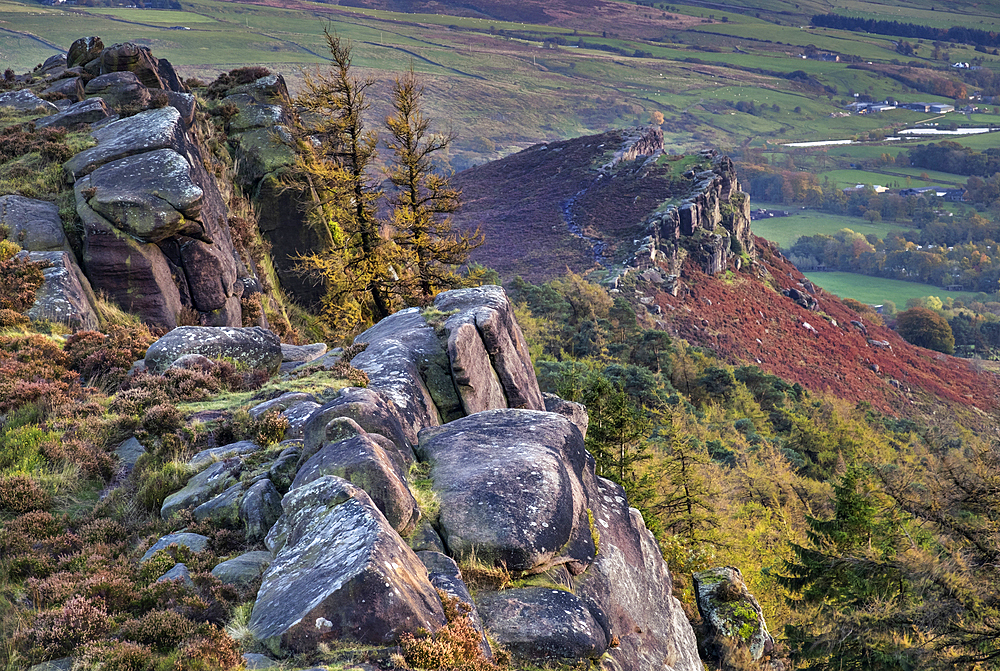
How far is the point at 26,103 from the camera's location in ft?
81.2

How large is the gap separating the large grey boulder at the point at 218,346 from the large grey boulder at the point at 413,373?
8.92 feet

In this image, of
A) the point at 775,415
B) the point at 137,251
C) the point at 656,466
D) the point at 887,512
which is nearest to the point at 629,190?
the point at 775,415

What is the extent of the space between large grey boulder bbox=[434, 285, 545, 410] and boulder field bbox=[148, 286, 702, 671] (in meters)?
0.23

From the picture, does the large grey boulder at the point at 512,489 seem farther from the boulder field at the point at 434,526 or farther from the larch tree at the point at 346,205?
the larch tree at the point at 346,205

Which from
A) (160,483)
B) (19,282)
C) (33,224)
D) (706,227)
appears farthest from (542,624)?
(706,227)

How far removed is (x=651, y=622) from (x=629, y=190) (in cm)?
9889

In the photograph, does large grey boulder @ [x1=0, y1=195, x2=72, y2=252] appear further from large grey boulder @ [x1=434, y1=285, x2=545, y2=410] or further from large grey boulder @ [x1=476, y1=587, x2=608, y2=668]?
large grey boulder @ [x1=476, y1=587, x2=608, y2=668]

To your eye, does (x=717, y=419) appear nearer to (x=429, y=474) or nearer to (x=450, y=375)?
(x=450, y=375)

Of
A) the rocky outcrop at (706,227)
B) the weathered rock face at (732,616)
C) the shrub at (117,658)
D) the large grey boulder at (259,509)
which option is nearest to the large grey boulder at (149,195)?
the large grey boulder at (259,509)

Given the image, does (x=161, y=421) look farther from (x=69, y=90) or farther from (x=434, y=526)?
(x=69, y=90)

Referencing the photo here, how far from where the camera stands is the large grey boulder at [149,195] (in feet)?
62.6

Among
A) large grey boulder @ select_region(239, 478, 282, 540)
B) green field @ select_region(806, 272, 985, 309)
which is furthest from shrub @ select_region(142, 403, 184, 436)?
green field @ select_region(806, 272, 985, 309)

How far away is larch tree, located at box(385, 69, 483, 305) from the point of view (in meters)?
29.7

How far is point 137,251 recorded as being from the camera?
19203mm
